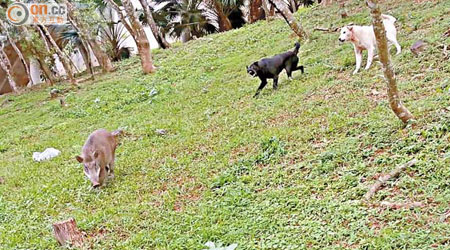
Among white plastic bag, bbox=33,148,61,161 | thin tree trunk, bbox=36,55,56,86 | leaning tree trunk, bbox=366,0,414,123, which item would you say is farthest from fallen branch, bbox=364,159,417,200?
thin tree trunk, bbox=36,55,56,86

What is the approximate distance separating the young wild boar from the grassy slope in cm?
17

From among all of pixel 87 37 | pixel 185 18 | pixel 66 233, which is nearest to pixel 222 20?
pixel 185 18

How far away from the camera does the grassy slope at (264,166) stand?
10.3ft

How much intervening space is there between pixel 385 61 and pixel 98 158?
10.5 ft

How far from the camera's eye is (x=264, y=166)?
443cm

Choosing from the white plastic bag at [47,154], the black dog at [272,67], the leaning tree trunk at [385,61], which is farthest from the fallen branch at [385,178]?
the white plastic bag at [47,154]

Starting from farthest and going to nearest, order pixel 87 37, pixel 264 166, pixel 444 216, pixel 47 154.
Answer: pixel 87 37, pixel 47 154, pixel 264 166, pixel 444 216

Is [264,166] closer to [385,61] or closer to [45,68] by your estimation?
[385,61]

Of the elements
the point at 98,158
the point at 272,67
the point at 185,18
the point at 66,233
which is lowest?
the point at 66,233

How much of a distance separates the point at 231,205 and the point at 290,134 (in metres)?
1.46

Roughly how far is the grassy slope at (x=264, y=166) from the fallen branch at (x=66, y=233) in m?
0.14

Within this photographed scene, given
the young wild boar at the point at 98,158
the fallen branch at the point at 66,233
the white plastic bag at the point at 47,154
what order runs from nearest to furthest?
the fallen branch at the point at 66,233, the young wild boar at the point at 98,158, the white plastic bag at the point at 47,154

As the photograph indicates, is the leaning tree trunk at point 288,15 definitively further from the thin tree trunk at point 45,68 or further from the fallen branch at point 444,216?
the thin tree trunk at point 45,68

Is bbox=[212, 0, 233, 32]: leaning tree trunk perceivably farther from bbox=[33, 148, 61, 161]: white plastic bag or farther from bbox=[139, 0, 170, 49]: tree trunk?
bbox=[33, 148, 61, 161]: white plastic bag
